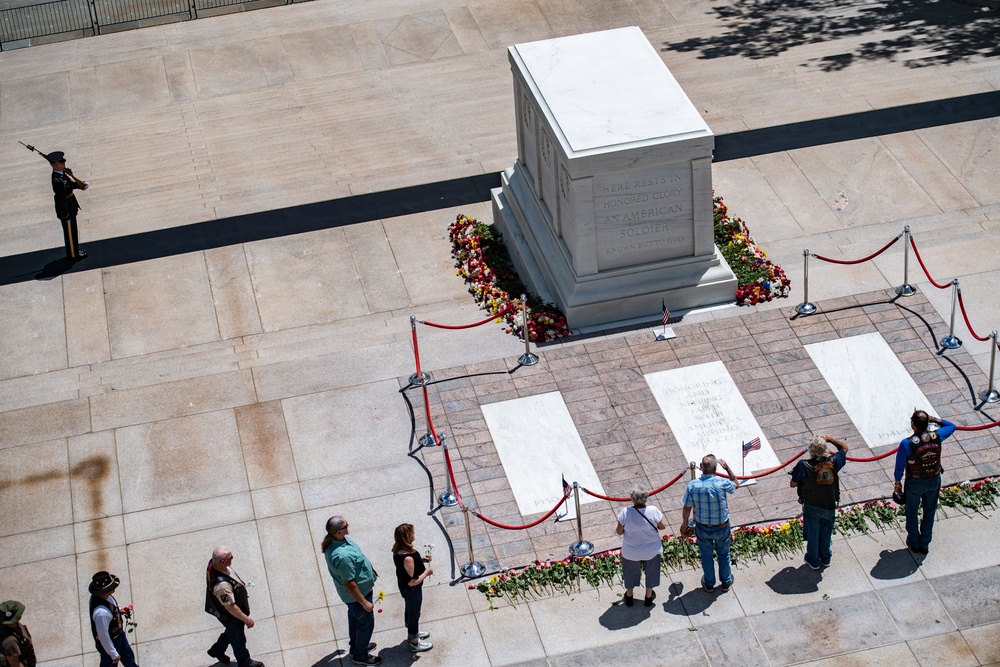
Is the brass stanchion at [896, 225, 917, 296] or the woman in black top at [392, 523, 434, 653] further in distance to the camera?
the brass stanchion at [896, 225, 917, 296]

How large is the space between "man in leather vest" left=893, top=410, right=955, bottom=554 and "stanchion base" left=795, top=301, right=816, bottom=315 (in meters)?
3.57

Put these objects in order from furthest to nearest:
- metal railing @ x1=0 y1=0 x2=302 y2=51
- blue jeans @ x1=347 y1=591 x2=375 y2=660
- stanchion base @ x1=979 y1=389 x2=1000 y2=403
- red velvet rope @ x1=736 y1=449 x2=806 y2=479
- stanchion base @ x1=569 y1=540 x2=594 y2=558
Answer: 1. metal railing @ x1=0 y1=0 x2=302 y2=51
2. stanchion base @ x1=979 y1=389 x2=1000 y2=403
3. red velvet rope @ x1=736 y1=449 x2=806 y2=479
4. stanchion base @ x1=569 y1=540 x2=594 y2=558
5. blue jeans @ x1=347 y1=591 x2=375 y2=660

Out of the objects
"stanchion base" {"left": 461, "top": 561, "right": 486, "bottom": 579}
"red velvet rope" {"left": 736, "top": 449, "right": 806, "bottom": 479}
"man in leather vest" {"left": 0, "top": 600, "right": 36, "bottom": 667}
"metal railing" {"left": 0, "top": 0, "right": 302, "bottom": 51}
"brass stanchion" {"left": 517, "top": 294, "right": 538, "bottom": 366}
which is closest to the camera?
"man in leather vest" {"left": 0, "top": 600, "right": 36, "bottom": 667}

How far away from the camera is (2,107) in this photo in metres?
23.1

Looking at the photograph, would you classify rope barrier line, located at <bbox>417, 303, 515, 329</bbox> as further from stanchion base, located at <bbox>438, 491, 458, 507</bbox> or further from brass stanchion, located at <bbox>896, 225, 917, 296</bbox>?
brass stanchion, located at <bbox>896, 225, 917, 296</bbox>

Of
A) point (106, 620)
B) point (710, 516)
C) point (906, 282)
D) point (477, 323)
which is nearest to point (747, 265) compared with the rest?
point (906, 282)

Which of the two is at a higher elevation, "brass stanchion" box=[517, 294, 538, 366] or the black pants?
the black pants

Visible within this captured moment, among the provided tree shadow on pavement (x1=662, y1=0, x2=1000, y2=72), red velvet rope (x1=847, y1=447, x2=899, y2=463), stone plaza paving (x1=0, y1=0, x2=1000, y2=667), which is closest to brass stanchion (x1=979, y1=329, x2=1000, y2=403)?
stone plaza paving (x1=0, y1=0, x2=1000, y2=667)

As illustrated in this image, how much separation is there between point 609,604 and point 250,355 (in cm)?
581

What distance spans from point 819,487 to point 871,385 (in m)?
3.23

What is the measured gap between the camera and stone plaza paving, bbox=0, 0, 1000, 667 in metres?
12.7

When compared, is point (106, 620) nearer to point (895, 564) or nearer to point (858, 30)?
point (895, 564)

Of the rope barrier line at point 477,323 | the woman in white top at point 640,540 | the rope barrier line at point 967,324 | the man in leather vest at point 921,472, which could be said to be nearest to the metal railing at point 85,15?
the rope barrier line at point 477,323

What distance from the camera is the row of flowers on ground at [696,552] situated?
1294cm
